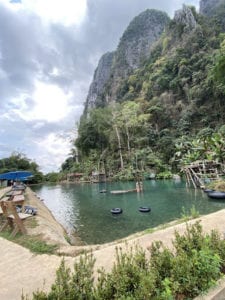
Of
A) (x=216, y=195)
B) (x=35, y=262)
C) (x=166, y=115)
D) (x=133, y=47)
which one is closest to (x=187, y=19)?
(x=166, y=115)

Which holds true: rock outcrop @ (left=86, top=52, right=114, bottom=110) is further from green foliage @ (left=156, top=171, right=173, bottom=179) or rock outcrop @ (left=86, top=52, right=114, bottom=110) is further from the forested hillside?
green foliage @ (left=156, top=171, right=173, bottom=179)

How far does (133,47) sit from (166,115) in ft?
183

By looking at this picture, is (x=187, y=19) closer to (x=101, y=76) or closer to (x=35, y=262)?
(x=101, y=76)

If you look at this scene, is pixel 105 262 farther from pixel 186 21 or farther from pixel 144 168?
pixel 186 21

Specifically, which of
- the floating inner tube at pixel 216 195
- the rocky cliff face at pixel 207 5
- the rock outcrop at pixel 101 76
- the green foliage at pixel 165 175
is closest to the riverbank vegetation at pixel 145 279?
the floating inner tube at pixel 216 195

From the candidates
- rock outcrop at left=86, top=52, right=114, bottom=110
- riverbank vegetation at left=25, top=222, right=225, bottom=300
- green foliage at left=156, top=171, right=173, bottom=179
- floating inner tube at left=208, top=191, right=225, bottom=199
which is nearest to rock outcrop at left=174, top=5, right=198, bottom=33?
green foliage at left=156, top=171, right=173, bottom=179

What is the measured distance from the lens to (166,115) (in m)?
47.5

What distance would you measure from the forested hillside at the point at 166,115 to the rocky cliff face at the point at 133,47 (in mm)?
28823

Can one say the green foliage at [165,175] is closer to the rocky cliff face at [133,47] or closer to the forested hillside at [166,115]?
the forested hillside at [166,115]

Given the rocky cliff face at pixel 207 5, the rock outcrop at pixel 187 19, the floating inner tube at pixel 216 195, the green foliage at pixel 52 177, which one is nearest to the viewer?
the floating inner tube at pixel 216 195

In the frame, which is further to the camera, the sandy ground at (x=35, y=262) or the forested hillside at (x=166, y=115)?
the forested hillside at (x=166, y=115)

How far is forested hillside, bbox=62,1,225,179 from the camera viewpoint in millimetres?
39844

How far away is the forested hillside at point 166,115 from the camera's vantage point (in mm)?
39844

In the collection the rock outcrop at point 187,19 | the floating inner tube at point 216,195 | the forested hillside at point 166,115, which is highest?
the rock outcrop at point 187,19
